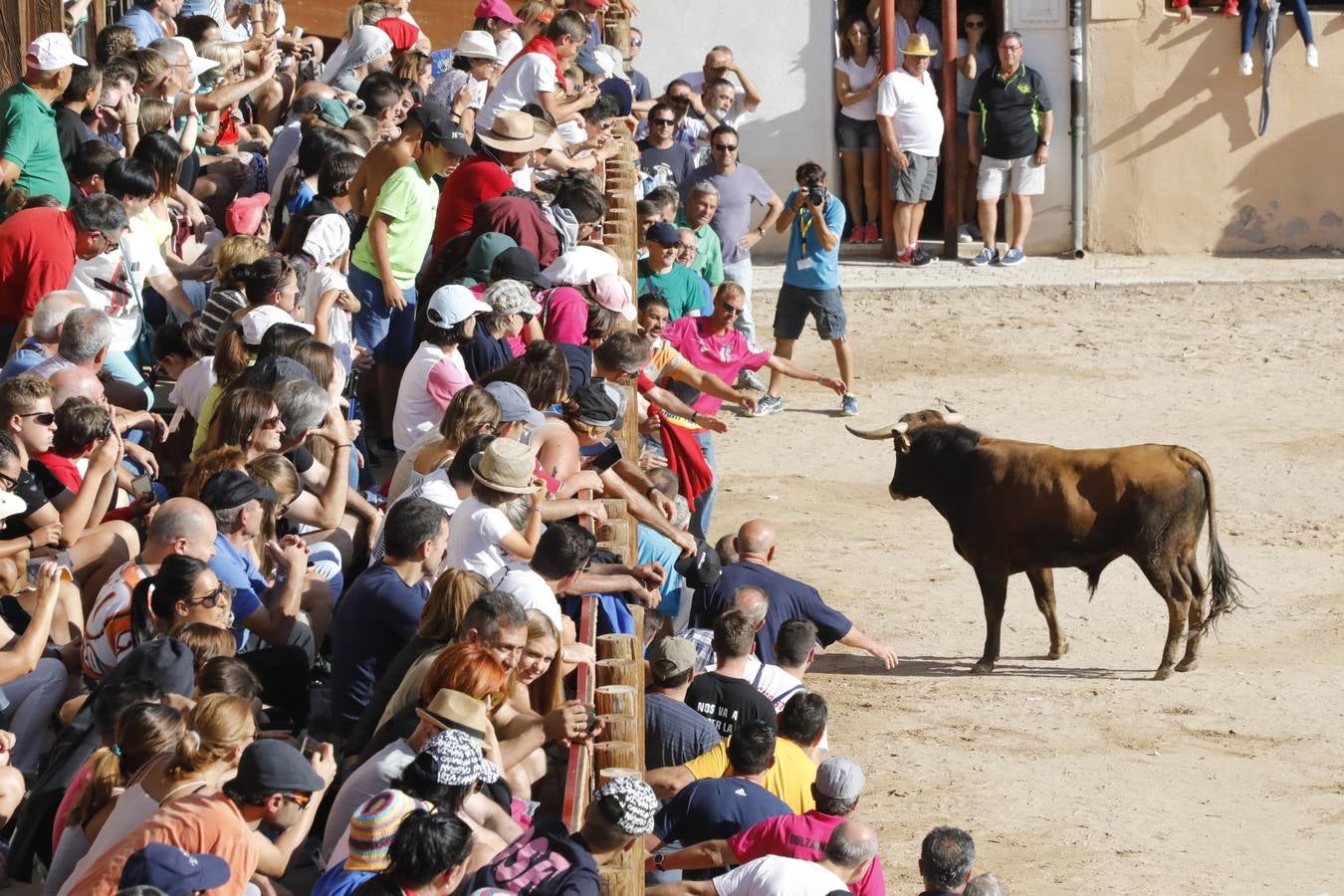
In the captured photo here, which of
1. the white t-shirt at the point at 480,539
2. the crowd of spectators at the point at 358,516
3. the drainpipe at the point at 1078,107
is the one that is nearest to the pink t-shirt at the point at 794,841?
the crowd of spectators at the point at 358,516

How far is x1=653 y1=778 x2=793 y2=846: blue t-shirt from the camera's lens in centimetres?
685

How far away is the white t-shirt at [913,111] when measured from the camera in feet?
66.7

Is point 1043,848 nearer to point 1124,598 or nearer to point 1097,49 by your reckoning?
point 1124,598

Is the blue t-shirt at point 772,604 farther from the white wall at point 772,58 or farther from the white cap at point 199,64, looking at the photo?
the white wall at point 772,58

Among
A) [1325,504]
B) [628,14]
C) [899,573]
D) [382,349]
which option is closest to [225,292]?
[382,349]

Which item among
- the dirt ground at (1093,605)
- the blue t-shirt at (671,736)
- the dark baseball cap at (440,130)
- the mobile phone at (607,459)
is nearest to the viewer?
the blue t-shirt at (671,736)

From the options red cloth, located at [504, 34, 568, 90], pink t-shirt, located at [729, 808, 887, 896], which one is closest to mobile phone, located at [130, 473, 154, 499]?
pink t-shirt, located at [729, 808, 887, 896]

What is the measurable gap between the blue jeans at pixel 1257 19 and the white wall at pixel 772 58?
14.3 ft

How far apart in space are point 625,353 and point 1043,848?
10.3 ft

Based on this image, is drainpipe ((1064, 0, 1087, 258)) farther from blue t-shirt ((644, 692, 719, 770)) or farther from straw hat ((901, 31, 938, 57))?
blue t-shirt ((644, 692, 719, 770))

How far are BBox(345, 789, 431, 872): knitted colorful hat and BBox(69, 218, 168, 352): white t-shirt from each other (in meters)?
4.63

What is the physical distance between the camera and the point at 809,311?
1686 cm

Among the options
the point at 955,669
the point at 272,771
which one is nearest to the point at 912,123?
the point at 955,669

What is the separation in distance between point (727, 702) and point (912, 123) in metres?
13.6
